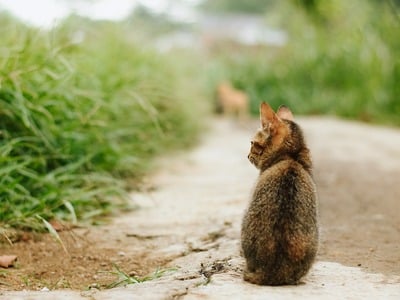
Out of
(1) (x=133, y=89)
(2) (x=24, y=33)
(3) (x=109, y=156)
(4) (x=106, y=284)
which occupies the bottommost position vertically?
(4) (x=106, y=284)

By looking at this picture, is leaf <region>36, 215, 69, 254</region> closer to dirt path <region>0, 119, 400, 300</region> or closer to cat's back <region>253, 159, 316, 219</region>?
dirt path <region>0, 119, 400, 300</region>

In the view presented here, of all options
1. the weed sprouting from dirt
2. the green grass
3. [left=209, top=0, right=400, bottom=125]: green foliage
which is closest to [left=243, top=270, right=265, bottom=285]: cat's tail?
the weed sprouting from dirt

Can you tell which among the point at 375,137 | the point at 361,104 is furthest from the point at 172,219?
the point at 361,104

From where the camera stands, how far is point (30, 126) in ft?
16.3

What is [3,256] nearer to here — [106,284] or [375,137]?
[106,284]

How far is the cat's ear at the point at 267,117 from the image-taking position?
3223 mm

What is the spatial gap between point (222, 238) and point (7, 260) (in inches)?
48.2

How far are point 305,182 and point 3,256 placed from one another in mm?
1712

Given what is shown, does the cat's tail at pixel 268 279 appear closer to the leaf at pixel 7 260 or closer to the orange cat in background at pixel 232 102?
the leaf at pixel 7 260

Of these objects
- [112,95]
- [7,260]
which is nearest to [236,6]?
[112,95]

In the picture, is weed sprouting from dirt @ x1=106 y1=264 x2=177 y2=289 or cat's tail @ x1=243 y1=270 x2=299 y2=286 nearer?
cat's tail @ x1=243 y1=270 x2=299 y2=286

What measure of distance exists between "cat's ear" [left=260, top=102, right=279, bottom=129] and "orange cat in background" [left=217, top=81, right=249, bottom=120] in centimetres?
1075

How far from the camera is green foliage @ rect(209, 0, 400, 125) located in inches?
492

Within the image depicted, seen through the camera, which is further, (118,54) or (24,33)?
(118,54)
